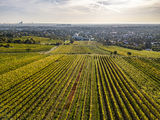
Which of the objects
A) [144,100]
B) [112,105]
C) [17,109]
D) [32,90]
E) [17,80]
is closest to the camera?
[17,109]

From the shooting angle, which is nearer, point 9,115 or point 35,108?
point 9,115

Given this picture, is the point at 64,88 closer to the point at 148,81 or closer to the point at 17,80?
the point at 17,80

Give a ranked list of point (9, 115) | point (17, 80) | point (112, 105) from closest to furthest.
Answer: point (9, 115) → point (112, 105) → point (17, 80)

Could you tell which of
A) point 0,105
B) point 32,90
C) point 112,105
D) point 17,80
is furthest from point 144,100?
point 17,80

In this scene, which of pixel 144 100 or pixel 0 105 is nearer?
pixel 0 105

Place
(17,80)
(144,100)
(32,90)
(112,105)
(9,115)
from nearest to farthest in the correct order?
(9,115)
(112,105)
(144,100)
(32,90)
(17,80)

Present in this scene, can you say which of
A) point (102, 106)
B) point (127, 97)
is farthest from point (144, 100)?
point (102, 106)

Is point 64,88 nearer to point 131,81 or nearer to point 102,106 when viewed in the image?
point 102,106

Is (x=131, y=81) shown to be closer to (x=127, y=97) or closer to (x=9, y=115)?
(x=127, y=97)

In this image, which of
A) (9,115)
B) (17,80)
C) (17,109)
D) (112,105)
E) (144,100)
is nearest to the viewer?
(9,115)
